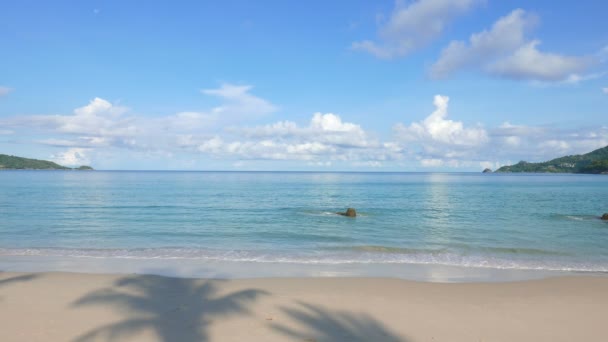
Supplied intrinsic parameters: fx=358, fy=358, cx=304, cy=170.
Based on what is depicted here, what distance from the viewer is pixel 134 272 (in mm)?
13414

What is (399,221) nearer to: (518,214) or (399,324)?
(518,214)

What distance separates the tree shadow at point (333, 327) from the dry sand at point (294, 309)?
0.08 ft

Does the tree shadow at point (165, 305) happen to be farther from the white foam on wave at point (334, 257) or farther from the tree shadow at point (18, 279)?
the white foam on wave at point (334, 257)

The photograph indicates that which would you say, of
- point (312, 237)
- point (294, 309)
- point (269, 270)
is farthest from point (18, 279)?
point (312, 237)

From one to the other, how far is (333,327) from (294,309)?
4.59 feet

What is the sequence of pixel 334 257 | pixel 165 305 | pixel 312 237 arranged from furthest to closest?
pixel 312 237 → pixel 334 257 → pixel 165 305

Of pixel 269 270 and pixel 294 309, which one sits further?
pixel 269 270

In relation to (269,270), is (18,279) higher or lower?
higher

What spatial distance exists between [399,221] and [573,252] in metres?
13.0

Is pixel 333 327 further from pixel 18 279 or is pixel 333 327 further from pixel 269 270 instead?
pixel 18 279

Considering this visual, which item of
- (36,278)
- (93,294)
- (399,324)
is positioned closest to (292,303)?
(399,324)

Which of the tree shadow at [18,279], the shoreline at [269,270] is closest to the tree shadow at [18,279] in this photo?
the tree shadow at [18,279]

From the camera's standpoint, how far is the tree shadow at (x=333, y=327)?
7.92 metres

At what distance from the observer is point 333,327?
8430 millimetres
